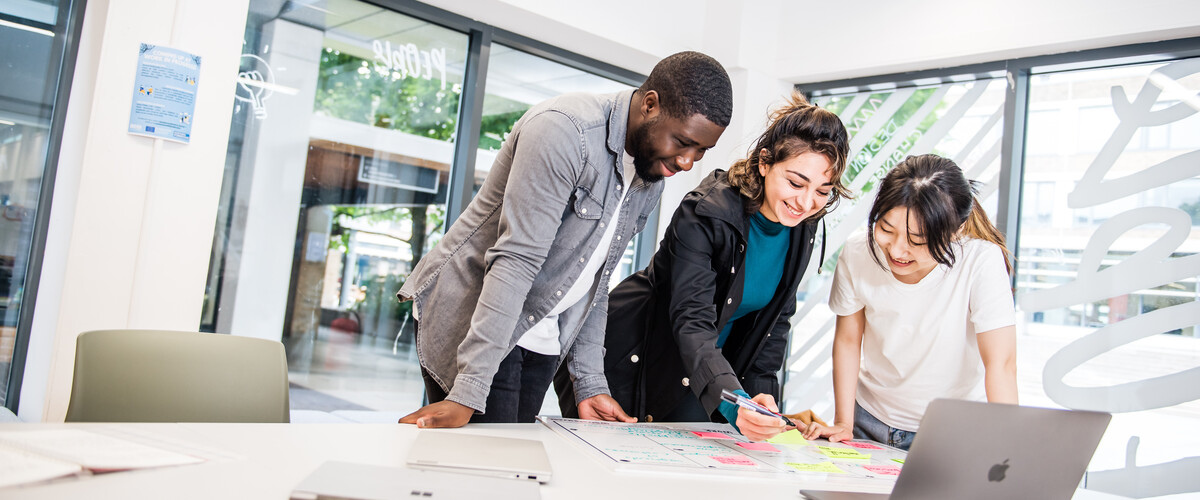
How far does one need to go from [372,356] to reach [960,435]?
2.66 m

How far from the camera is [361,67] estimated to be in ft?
10.2

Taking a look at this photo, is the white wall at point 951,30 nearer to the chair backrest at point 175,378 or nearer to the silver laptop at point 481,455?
the silver laptop at point 481,455

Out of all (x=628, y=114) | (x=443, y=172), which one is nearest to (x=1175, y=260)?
(x=628, y=114)

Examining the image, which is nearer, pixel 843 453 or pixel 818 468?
pixel 818 468

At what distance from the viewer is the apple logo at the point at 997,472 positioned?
3.34 ft

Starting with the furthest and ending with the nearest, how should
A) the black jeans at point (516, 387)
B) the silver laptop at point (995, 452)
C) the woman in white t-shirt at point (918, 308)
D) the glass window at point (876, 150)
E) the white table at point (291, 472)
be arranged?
the glass window at point (876, 150) → the woman in white t-shirt at point (918, 308) → the black jeans at point (516, 387) → the silver laptop at point (995, 452) → the white table at point (291, 472)

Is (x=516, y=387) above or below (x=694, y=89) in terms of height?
below

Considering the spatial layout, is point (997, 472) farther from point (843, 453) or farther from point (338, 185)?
point (338, 185)

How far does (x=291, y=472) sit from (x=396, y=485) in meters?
0.16

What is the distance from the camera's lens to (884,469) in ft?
4.54

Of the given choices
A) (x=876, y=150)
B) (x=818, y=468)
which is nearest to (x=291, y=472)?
(x=818, y=468)

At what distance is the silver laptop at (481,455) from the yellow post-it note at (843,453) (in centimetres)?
60

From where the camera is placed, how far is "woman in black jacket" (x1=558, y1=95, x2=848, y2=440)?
168 cm

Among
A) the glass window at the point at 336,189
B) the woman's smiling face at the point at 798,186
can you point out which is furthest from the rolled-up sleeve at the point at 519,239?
the glass window at the point at 336,189
